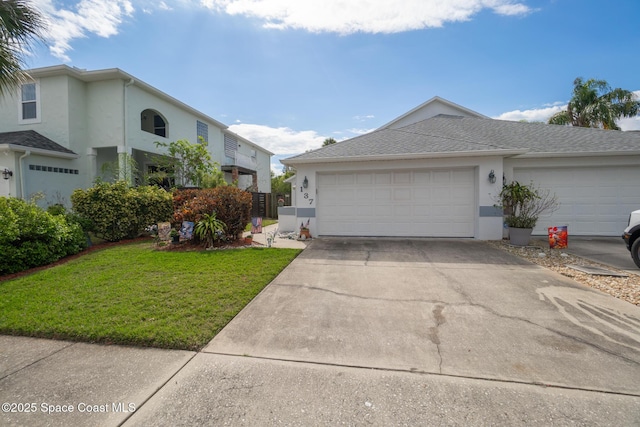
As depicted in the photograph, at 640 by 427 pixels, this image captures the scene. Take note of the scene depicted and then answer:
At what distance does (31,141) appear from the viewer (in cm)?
1081

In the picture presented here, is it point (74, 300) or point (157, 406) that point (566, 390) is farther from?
point (74, 300)

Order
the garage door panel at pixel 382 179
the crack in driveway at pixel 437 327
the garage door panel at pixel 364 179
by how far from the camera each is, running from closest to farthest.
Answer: the crack in driveway at pixel 437 327 → the garage door panel at pixel 382 179 → the garage door panel at pixel 364 179

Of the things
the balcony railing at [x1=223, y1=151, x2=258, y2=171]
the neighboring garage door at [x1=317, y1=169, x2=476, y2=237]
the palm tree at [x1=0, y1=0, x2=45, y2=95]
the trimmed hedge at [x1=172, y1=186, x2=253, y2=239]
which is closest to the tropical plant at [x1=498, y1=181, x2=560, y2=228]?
the neighboring garage door at [x1=317, y1=169, x2=476, y2=237]

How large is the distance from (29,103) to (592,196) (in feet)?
76.5

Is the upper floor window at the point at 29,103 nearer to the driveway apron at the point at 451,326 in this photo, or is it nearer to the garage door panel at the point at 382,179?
the driveway apron at the point at 451,326

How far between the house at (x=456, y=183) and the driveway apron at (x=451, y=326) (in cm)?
351

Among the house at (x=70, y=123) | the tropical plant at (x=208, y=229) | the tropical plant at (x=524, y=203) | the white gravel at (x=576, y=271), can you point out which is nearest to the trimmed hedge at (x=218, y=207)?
the tropical plant at (x=208, y=229)

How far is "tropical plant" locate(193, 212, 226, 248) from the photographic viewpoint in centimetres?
752

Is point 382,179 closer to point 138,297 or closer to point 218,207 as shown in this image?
point 218,207

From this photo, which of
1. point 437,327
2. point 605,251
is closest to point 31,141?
point 437,327

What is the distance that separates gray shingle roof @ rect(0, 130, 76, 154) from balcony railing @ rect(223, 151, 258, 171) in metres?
9.36

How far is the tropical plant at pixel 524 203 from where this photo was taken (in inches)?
302

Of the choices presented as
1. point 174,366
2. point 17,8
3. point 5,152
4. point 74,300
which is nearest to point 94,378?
point 174,366

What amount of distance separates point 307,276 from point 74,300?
3650 millimetres
